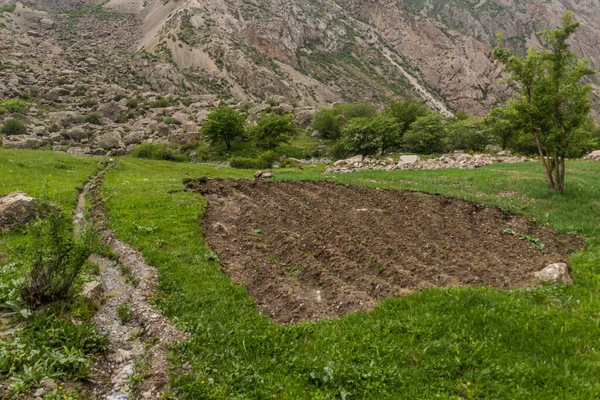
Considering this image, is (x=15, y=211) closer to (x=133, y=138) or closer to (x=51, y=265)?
(x=51, y=265)

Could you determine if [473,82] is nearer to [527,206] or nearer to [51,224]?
[527,206]

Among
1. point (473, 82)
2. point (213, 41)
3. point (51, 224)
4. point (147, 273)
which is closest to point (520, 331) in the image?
point (147, 273)

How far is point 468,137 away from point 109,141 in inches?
2650

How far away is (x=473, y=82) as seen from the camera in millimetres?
173125

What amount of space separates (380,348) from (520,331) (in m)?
3.37

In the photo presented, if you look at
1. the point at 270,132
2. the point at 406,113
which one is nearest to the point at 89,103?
the point at 270,132

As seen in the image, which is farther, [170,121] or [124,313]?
[170,121]

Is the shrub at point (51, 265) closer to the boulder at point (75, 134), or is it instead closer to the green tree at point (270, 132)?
the green tree at point (270, 132)

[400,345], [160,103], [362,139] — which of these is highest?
[160,103]

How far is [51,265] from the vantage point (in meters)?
8.91

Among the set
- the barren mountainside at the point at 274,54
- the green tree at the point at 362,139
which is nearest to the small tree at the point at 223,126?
the green tree at the point at 362,139

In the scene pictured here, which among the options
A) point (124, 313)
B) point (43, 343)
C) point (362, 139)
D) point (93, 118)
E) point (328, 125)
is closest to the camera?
point (43, 343)

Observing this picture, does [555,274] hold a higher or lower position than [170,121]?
lower

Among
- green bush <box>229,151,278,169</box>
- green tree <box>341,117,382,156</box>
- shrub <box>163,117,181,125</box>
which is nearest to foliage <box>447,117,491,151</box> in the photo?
green tree <box>341,117,382,156</box>
